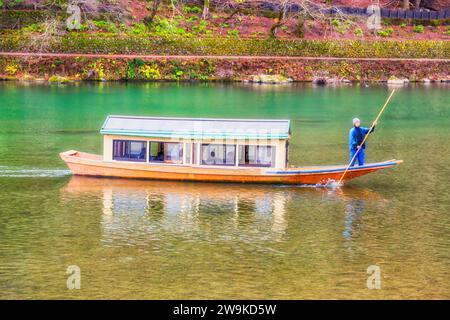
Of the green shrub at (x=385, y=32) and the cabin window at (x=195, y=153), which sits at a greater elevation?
the green shrub at (x=385, y=32)

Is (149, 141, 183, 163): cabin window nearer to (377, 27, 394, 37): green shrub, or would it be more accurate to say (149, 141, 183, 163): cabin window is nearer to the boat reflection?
the boat reflection

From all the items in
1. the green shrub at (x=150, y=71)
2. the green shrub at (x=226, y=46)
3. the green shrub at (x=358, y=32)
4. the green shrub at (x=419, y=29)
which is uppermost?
the green shrub at (x=419, y=29)

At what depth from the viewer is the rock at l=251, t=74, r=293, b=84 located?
293 feet

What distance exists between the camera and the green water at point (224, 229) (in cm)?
2653

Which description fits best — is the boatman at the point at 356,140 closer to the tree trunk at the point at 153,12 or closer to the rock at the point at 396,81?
the rock at the point at 396,81

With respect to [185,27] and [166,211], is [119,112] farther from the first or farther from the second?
[185,27]

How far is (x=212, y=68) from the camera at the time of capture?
8875cm

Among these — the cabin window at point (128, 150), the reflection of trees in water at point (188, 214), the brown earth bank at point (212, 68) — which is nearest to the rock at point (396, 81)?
the brown earth bank at point (212, 68)

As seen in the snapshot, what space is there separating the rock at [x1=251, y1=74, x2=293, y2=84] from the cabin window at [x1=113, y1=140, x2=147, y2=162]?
5016 cm

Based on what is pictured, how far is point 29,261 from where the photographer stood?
1113 inches

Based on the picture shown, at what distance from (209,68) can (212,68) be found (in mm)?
300

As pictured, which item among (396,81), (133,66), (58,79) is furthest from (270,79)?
(58,79)

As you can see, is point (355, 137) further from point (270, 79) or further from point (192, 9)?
point (192, 9)

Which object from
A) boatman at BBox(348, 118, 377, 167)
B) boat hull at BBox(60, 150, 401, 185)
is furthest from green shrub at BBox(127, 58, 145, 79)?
boatman at BBox(348, 118, 377, 167)
